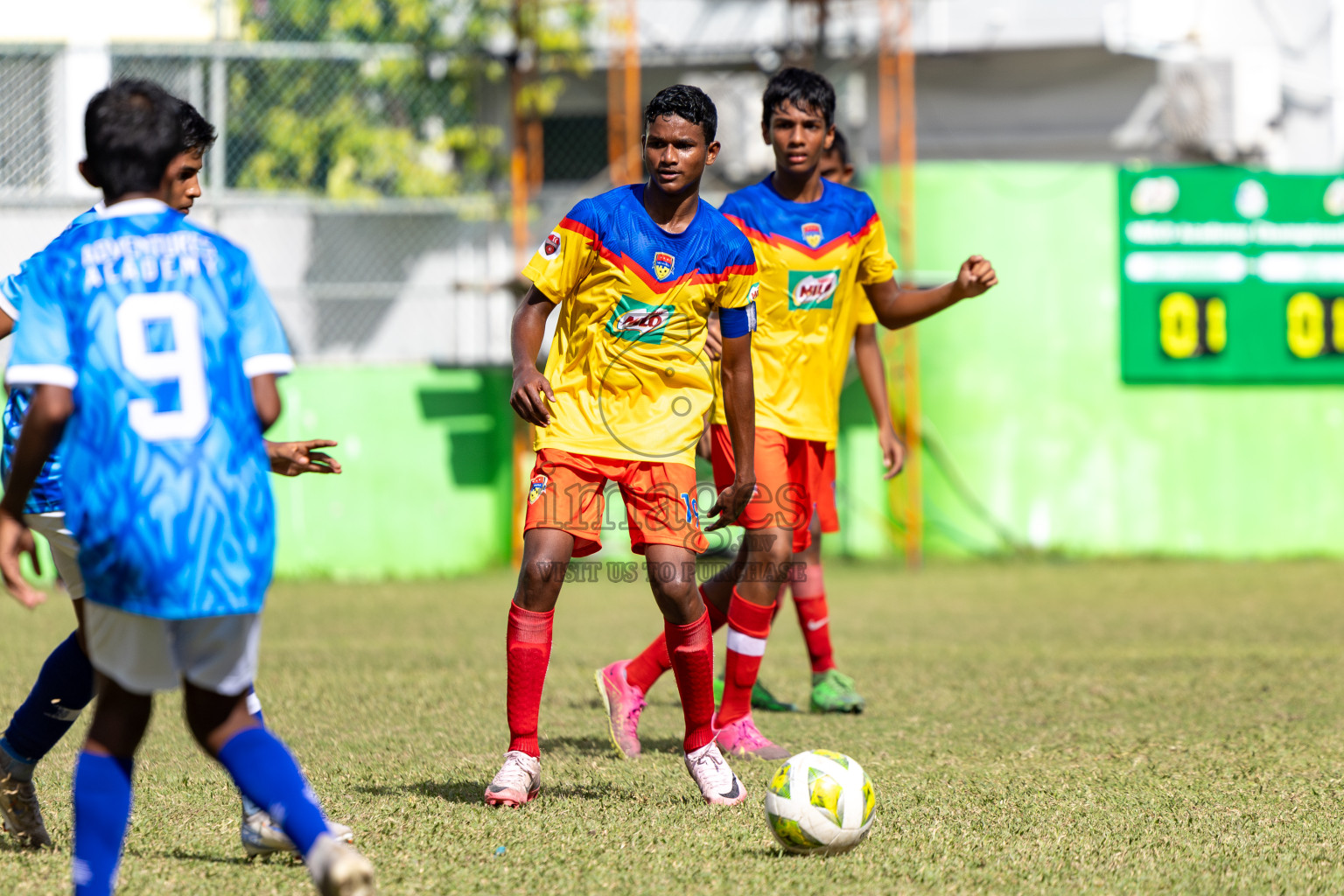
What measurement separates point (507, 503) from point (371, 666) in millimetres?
5475

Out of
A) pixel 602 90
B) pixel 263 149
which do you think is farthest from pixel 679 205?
pixel 602 90

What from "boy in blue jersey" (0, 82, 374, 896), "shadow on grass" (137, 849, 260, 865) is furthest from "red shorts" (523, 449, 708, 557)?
"boy in blue jersey" (0, 82, 374, 896)

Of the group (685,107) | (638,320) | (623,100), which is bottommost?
(638,320)

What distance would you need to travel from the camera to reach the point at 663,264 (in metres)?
4.54

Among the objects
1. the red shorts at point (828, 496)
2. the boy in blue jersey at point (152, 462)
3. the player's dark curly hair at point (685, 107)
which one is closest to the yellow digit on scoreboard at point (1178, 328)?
the red shorts at point (828, 496)

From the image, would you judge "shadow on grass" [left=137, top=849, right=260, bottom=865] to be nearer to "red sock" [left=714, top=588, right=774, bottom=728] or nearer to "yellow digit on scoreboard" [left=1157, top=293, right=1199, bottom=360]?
"red sock" [left=714, top=588, right=774, bottom=728]

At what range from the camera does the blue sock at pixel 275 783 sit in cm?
304

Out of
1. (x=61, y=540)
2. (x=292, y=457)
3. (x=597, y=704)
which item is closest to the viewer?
(x=292, y=457)

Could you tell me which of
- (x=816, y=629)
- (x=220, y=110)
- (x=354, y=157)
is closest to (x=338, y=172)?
(x=354, y=157)

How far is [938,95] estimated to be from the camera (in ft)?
55.7

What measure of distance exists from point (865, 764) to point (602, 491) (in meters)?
1.34

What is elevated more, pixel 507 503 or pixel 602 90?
pixel 602 90

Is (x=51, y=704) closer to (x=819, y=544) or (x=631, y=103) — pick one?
(x=819, y=544)

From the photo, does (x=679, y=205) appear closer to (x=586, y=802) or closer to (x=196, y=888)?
(x=586, y=802)
